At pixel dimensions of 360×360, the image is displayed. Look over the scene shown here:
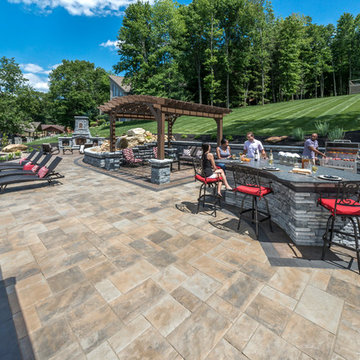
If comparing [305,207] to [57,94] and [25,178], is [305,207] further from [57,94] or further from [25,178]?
[57,94]

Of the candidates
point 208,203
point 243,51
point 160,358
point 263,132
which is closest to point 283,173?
point 208,203

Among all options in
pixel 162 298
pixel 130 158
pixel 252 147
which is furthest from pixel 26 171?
pixel 252 147

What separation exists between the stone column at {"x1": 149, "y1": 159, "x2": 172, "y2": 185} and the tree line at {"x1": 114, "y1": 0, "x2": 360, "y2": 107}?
24.7 metres

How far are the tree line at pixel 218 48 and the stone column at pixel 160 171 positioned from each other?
Answer: 24.7 m

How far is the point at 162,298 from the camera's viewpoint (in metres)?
2.56

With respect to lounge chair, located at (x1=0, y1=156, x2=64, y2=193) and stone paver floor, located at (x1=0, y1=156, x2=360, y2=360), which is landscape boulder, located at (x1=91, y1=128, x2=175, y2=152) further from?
stone paver floor, located at (x1=0, y1=156, x2=360, y2=360)

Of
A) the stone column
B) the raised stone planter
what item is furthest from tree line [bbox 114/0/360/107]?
the stone column

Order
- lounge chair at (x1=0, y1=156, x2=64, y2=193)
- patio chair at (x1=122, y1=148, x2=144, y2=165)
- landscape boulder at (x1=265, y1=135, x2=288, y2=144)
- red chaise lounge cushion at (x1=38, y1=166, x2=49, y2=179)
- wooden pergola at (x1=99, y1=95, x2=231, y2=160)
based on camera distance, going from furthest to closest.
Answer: landscape boulder at (x1=265, y1=135, x2=288, y2=144), patio chair at (x1=122, y1=148, x2=144, y2=165), wooden pergola at (x1=99, y1=95, x2=231, y2=160), red chaise lounge cushion at (x1=38, y1=166, x2=49, y2=179), lounge chair at (x1=0, y1=156, x2=64, y2=193)

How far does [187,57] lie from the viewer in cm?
3466

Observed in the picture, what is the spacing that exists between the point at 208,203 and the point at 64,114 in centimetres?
4600

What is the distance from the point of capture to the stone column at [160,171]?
7953 mm

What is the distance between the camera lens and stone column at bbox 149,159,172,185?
7.95m

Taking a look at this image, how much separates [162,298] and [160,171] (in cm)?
572

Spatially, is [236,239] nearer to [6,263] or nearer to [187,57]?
[6,263]
